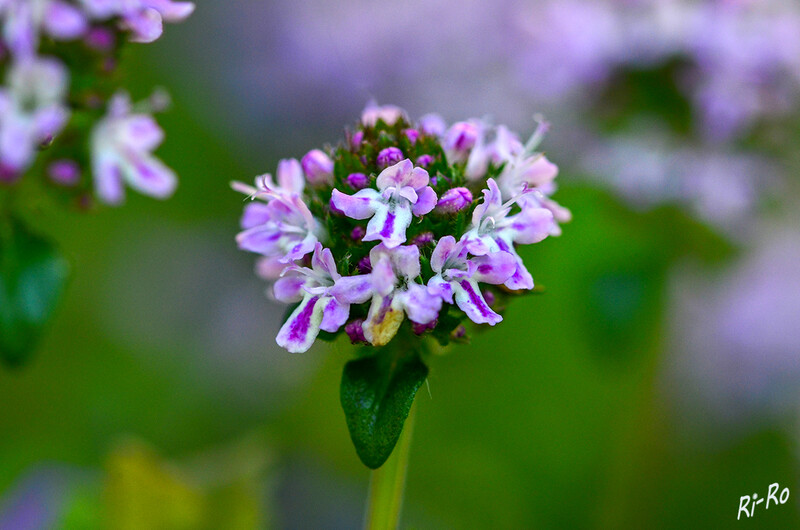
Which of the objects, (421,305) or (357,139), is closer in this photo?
(421,305)

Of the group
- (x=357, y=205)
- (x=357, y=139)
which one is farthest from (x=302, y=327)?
(x=357, y=139)

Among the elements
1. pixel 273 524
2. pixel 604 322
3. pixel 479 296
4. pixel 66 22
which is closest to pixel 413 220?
pixel 479 296

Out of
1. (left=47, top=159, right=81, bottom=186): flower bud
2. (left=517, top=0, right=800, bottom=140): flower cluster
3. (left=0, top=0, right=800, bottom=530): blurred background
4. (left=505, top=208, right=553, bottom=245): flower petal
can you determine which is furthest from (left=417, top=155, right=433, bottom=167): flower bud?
(left=517, top=0, right=800, bottom=140): flower cluster

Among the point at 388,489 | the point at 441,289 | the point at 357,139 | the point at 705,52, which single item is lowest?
the point at 388,489

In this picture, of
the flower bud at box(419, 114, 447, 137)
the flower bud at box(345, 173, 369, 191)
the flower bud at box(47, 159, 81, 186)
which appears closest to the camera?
the flower bud at box(345, 173, 369, 191)

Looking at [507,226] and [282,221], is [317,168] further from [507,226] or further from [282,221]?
[507,226]

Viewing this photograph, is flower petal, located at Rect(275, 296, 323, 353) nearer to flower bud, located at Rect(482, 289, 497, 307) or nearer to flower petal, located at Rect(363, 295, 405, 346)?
flower petal, located at Rect(363, 295, 405, 346)
